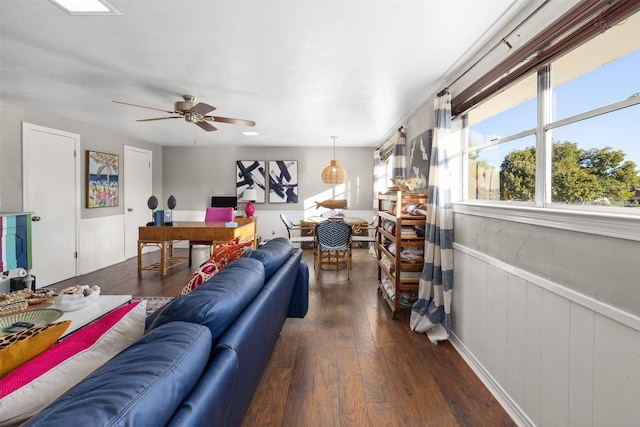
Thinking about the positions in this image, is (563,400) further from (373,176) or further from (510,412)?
(373,176)

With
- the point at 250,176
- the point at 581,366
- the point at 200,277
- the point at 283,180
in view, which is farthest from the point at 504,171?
the point at 250,176

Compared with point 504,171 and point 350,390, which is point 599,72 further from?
point 350,390

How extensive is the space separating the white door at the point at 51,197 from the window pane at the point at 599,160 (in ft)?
18.4

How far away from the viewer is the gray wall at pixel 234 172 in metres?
7.17

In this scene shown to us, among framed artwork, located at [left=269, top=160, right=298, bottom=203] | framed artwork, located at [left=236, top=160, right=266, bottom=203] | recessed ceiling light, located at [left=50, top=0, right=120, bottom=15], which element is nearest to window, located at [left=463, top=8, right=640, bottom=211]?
recessed ceiling light, located at [left=50, top=0, right=120, bottom=15]

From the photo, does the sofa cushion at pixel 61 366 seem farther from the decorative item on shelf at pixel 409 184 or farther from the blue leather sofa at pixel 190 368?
the decorative item on shelf at pixel 409 184

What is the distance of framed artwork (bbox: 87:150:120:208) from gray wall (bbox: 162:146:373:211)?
1.61 metres

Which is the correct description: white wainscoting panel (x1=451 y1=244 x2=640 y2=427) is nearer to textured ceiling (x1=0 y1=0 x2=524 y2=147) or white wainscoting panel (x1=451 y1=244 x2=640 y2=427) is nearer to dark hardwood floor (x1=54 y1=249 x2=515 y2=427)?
dark hardwood floor (x1=54 y1=249 x2=515 y2=427)

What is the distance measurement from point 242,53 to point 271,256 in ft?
5.47

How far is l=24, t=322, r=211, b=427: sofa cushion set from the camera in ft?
1.95

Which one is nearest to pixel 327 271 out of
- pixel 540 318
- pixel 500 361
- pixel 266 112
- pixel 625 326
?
pixel 266 112

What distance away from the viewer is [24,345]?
2.93 feet

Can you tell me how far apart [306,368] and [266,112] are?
3347mm

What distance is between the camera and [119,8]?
1.90m
